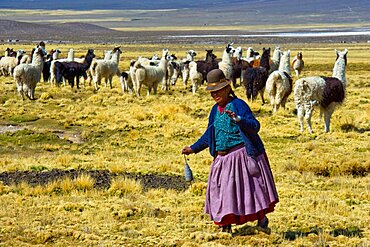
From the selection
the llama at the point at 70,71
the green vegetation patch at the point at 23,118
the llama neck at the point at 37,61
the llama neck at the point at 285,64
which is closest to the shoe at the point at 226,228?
the green vegetation patch at the point at 23,118

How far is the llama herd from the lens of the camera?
46.9 feet

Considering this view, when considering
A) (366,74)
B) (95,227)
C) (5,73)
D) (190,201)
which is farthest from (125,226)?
(366,74)

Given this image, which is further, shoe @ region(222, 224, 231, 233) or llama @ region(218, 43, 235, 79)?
llama @ region(218, 43, 235, 79)

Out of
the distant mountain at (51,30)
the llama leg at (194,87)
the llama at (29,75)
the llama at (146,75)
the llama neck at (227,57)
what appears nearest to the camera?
the llama at (29,75)

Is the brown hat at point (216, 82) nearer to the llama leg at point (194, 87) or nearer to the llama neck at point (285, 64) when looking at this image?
the llama neck at point (285, 64)

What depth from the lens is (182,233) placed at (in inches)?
269

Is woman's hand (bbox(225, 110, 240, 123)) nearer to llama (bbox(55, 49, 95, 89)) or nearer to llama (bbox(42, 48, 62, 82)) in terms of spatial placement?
llama (bbox(55, 49, 95, 89))

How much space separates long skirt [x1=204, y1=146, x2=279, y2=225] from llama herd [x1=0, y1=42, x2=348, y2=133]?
26.9 ft

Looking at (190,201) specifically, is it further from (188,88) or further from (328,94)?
(188,88)

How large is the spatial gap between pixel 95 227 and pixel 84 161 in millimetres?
4699

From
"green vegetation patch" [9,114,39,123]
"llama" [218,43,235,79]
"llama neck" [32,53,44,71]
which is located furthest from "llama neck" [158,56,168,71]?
"green vegetation patch" [9,114,39,123]

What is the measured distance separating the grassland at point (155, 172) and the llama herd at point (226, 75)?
601mm

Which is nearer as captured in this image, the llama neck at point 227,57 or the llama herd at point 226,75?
the llama herd at point 226,75

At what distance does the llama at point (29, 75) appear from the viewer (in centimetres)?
2055
